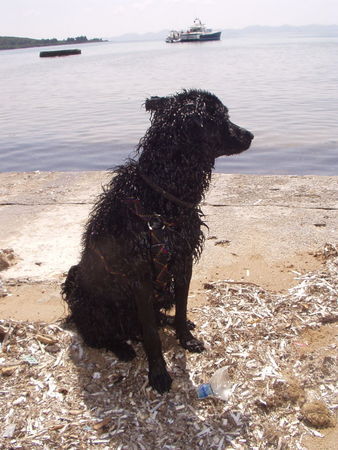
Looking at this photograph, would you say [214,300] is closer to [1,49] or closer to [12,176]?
[12,176]

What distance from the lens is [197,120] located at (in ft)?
10.7

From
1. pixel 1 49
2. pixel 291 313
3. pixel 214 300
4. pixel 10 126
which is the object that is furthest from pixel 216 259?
pixel 1 49

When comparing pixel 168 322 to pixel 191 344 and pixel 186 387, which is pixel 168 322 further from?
pixel 186 387

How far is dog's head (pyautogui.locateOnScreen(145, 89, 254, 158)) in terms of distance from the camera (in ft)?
10.7

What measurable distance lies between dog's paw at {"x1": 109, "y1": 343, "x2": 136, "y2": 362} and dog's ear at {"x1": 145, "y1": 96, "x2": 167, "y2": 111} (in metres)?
2.07

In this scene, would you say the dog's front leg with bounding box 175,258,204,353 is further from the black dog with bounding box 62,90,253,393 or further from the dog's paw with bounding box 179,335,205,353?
the black dog with bounding box 62,90,253,393

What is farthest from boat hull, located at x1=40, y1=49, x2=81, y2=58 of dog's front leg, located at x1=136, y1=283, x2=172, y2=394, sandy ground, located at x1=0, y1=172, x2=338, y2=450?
dog's front leg, located at x1=136, y1=283, x2=172, y2=394

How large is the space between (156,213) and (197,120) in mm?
739

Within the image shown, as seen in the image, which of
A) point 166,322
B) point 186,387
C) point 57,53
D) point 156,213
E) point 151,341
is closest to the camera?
point 156,213

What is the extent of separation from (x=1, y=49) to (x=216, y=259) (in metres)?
145

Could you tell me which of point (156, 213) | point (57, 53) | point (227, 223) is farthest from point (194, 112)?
point (57, 53)

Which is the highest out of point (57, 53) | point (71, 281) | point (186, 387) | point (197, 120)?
point (57, 53)

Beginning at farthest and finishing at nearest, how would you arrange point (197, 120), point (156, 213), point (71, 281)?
point (71, 281), point (156, 213), point (197, 120)

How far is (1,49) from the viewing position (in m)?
132
